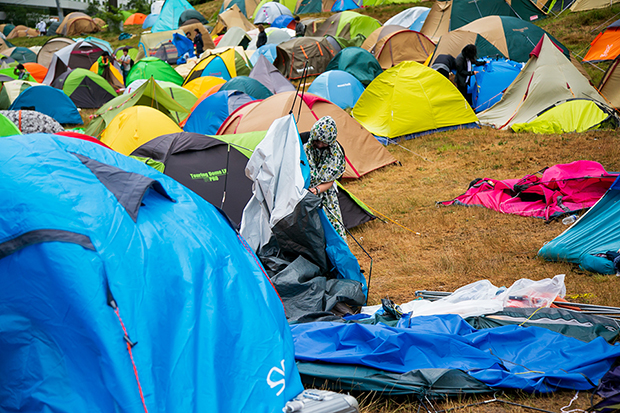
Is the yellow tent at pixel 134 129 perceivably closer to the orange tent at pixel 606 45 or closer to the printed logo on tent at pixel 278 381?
the printed logo on tent at pixel 278 381

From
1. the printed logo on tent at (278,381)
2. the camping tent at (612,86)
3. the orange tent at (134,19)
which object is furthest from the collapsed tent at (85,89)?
the orange tent at (134,19)

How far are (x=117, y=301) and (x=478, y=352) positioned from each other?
2296mm

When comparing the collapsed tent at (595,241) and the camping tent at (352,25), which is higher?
the camping tent at (352,25)

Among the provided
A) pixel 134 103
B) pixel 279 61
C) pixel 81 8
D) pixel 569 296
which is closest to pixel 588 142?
pixel 569 296

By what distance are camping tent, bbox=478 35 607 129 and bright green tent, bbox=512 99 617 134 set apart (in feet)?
1.14

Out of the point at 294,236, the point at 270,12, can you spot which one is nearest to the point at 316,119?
the point at 294,236

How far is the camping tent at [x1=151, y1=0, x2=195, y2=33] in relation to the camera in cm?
3031

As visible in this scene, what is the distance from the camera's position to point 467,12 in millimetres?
17609

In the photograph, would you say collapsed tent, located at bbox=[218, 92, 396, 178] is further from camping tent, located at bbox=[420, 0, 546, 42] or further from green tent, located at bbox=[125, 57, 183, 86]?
camping tent, located at bbox=[420, 0, 546, 42]

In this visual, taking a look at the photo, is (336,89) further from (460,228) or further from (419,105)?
(460,228)

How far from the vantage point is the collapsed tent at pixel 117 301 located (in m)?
2.08

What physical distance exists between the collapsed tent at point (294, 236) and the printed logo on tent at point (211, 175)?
158 centimetres

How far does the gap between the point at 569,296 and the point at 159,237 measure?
11.8ft

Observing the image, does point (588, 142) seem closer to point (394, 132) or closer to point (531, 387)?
point (394, 132)
